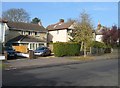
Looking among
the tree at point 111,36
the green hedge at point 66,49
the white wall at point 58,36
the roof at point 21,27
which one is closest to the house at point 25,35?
the roof at point 21,27

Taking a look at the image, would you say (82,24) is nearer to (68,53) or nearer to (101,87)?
(68,53)

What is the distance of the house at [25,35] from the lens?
2162 inches

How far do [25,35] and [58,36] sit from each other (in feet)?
44.2

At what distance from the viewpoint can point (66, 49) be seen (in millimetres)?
44344

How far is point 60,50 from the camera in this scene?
141ft

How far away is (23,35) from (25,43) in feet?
12.9

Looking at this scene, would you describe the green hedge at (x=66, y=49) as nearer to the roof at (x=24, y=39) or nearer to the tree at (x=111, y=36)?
the roof at (x=24, y=39)

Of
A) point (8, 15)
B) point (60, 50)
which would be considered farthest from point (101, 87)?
point (8, 15)

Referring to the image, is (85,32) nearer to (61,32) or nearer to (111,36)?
(61,32)

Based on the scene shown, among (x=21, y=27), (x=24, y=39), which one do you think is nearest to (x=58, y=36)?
(x=21, y=27)

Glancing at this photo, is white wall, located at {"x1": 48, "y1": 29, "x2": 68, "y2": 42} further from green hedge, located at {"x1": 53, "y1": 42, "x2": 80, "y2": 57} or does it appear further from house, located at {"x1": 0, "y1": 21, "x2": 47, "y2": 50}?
green hedge, located at {"x1": 53, "y1": 42, "x2": 80, "y2": 57}

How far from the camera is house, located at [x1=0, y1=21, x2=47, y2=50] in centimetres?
5491

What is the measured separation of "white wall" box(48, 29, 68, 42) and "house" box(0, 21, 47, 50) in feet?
17.4

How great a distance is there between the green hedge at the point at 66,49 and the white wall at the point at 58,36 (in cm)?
2078
